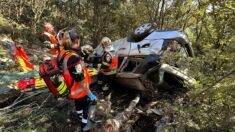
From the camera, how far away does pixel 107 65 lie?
5.91 meters

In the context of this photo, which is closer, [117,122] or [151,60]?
[117,122]

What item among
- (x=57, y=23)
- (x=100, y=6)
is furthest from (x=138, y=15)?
(x=57, y=23)

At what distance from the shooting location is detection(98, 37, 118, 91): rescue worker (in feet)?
19.3

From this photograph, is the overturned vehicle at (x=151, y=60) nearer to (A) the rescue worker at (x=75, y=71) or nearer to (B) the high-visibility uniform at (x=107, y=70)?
(B) the high-visibility uniform at (x=107, y=70)

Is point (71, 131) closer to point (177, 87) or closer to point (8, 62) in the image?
point (177, 87)

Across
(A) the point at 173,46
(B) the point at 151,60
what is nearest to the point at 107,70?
(B) the point at 151,60

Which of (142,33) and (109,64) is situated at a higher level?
(142,33)

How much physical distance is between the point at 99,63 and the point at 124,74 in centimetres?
98

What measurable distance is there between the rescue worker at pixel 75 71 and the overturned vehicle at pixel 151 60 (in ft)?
5.23

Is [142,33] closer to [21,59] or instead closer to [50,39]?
[50,39]

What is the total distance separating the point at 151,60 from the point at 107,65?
949 mm

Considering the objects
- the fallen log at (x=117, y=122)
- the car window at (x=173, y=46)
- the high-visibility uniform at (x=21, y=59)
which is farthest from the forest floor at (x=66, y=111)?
the high-visibility uniform at (x=21, y=59)

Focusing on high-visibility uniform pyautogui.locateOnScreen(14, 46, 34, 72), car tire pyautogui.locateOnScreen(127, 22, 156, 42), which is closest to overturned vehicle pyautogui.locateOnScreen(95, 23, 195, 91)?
car tire pyautogui.locateOnScreen(127, 22, 156, 42)

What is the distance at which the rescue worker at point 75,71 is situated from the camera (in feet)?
13.0
